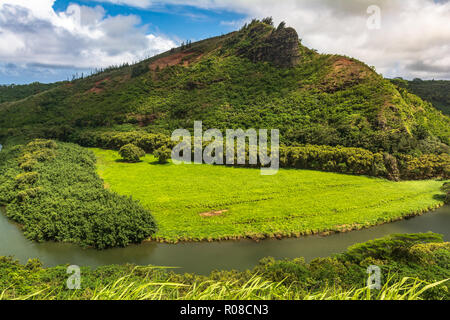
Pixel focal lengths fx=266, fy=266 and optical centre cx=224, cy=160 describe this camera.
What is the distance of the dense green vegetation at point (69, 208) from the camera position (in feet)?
61.1

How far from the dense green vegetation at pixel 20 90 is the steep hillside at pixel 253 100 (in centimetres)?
2748

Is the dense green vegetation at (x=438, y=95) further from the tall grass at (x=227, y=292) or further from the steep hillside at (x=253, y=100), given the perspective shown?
the tall grass at (x=227, y=292)

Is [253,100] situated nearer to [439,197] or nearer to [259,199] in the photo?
[259,199]

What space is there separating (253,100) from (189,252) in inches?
1851

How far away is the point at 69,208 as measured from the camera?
21.0 m

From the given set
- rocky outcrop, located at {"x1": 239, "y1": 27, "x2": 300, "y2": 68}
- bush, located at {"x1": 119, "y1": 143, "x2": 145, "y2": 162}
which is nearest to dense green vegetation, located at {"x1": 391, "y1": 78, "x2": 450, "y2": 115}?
rocky outcrop, located at {"x1": 239, "y1": 27, "x2": 300, "y2": 68}

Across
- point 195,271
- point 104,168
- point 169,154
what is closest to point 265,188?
point 195,271

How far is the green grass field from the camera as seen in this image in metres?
21.3

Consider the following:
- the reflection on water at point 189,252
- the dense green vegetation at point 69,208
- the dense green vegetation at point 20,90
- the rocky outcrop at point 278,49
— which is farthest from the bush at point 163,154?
the dense green vegetation at point 20,90

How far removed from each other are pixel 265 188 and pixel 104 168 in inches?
941

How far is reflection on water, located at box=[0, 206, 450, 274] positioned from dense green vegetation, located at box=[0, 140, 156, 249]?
71 centimetres

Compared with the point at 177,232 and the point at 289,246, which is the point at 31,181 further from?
the point at 289,246

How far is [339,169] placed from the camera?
35.6 m

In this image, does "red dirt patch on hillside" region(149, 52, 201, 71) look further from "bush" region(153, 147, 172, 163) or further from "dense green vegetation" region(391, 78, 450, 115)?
"dense green vegetation" region(391, 78, 450, 115)
